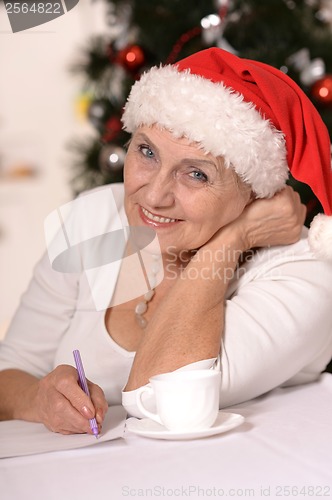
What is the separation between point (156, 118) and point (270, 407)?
1.87ft

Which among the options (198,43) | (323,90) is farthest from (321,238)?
(198,43)

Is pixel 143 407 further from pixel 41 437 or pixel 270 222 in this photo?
pixel 270 222

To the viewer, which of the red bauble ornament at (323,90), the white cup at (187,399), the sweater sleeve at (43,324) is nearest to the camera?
the white cup at (187,399)

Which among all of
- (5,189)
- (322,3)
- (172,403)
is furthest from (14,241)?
(172,403)

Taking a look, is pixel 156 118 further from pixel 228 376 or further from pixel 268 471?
pixel 268 471

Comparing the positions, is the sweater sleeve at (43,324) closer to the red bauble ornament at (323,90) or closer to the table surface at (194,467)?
the table surface at (194,467)

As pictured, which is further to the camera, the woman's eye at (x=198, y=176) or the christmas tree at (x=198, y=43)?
the christmas tree at (x=198, y=43)

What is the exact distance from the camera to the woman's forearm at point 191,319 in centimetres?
130

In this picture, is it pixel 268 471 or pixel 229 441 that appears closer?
pixel 268 471

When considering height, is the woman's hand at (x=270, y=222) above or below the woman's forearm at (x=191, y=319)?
above

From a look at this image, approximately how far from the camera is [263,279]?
1458mm

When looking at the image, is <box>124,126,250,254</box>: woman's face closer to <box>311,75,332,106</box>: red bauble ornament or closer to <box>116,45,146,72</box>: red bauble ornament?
<box>311,75,332,106</box>: red bauble ornament

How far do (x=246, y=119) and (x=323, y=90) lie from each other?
86 centimetres

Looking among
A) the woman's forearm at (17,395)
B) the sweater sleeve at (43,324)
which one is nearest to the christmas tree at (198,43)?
the sweater sleeve at (43,324)
